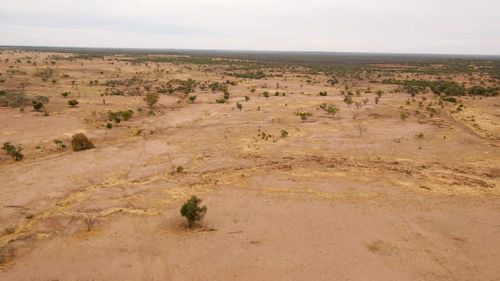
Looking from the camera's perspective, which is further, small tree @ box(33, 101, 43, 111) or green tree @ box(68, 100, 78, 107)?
green tree @ box(68, 100, 78, 107)

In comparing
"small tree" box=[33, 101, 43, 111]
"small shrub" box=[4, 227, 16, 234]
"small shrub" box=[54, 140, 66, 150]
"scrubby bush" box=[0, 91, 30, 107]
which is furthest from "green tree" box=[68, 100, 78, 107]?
"small shrub" box=[4, 227, 16, 234]

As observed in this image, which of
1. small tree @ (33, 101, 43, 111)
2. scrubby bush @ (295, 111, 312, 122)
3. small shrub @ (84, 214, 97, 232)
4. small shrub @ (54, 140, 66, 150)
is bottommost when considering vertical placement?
small shrub @ (84, 214, 97, 232)

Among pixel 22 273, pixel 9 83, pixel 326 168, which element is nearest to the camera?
pixel 22 273

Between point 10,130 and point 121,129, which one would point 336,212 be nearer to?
point 121,129

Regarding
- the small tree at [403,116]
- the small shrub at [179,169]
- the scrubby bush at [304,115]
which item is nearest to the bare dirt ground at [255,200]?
the small shrub at [179,169]

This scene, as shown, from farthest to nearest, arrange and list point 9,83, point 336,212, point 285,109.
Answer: point 9,83, point 285,109, point 336,212

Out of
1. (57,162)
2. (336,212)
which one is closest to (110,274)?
(336,212)

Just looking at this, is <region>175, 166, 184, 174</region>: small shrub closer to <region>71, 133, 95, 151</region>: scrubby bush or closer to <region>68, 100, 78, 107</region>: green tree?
<region>71, 133, 95, 151</region>: scrubby bush

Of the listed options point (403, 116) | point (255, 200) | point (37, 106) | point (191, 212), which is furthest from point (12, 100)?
point (403, 116)

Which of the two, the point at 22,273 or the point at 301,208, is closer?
the point at 22,273
